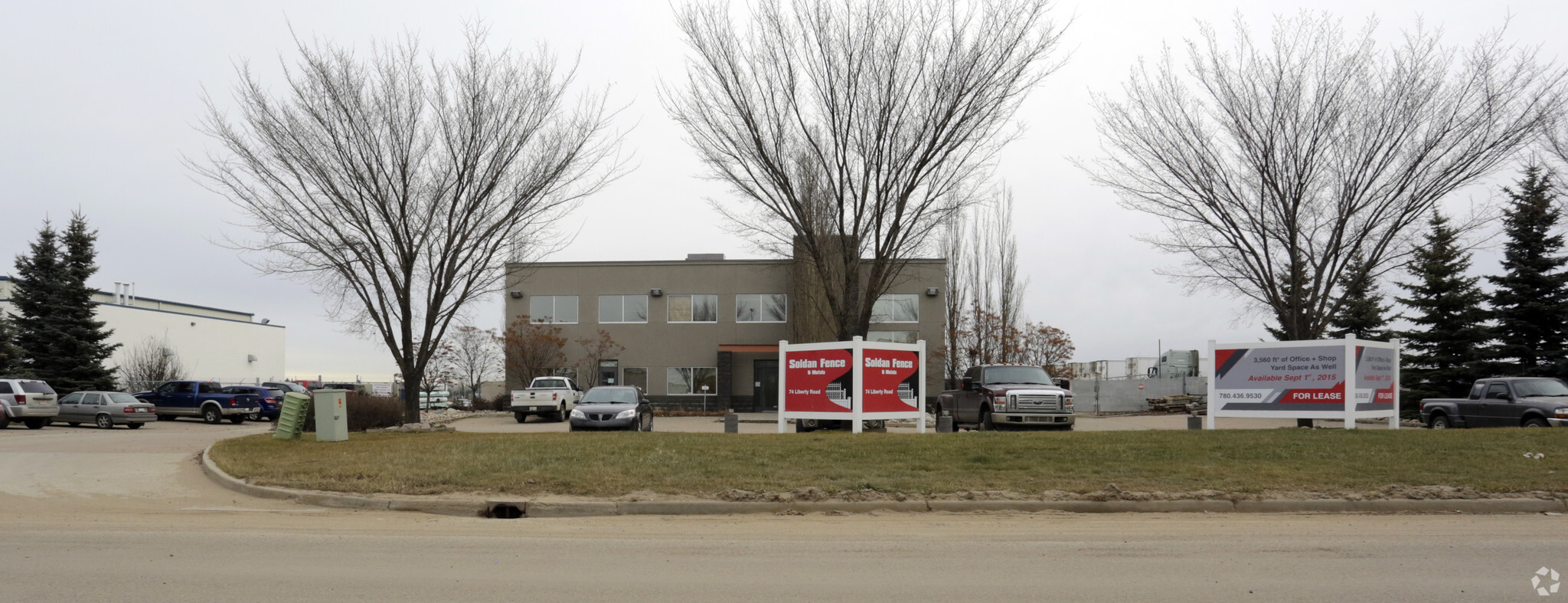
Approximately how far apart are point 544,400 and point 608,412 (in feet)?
39.3

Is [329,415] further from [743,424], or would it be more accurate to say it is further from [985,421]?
[743,424]

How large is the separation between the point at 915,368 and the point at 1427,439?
358 inches

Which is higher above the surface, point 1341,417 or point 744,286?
point 744,286

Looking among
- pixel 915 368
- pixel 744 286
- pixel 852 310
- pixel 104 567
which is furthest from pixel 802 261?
pixel 104 567

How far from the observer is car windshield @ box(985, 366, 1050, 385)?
22203 millimetres

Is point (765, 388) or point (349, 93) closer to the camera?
point (349, 93)

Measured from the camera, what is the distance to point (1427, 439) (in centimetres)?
1549

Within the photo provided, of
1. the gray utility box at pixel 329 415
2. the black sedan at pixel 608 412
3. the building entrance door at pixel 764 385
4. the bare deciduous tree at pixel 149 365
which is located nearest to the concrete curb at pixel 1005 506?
the gray utility box at pixel 329 415

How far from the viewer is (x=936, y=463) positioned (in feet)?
43.5

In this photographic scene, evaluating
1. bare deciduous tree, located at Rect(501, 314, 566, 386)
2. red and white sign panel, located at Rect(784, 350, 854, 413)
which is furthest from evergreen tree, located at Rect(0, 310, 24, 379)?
red and white sign panel, located at Rect(784, 350, 854, 413)

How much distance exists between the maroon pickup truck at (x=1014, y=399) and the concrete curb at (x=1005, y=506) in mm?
10465

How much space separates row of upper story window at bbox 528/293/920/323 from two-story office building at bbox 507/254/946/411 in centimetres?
4

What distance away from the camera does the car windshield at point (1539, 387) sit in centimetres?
2155

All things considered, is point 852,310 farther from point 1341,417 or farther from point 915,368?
point 1341,417
